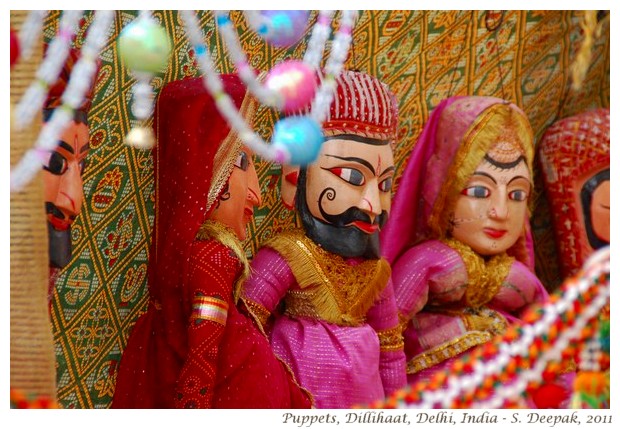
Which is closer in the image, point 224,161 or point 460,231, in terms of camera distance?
point 224,161

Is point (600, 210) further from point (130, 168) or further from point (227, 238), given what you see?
point (130, 168)

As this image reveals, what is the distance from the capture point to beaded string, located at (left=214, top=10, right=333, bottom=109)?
214cm

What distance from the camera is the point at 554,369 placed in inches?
79.1

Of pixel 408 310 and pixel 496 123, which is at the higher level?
pixel 496 123

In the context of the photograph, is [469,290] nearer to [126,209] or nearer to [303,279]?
[303,279]

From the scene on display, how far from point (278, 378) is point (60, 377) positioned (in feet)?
1.61

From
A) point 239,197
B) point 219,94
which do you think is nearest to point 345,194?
point 239,197

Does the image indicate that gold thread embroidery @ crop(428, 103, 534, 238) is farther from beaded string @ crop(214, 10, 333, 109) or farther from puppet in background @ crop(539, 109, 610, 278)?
beaded string @ crop(214, 10, 333, 109)

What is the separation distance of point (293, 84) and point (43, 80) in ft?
1.68

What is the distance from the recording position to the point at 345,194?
258 cm

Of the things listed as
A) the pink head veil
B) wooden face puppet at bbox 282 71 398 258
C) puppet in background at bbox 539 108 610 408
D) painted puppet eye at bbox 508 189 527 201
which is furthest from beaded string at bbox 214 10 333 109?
puppet in background at bbox 539 108 610 408

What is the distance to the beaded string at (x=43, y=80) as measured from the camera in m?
1.94

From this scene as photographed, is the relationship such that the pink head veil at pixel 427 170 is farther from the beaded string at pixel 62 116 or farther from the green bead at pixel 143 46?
the beaded string at pixel 62 116

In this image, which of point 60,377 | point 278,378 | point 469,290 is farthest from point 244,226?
point 469,290
